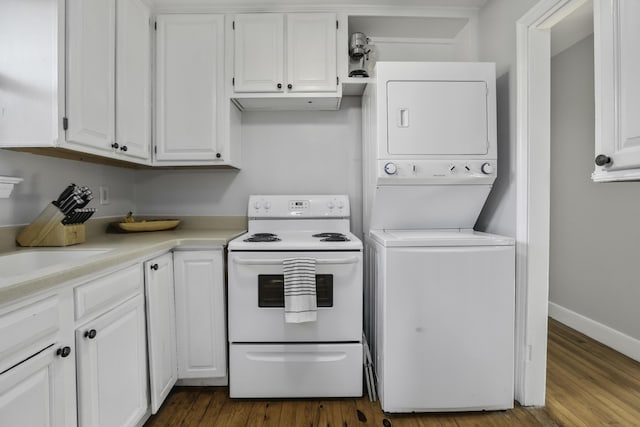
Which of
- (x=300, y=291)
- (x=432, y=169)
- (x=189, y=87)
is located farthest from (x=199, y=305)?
(x=432, y=169)

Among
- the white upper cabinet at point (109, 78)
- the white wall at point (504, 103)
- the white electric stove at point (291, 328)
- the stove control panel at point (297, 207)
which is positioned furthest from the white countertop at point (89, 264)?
the white wall at point (504, 103)

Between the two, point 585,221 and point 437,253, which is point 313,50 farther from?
point 585,221

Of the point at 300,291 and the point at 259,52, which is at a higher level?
the point at 259,52

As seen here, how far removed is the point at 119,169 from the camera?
2.28 meters

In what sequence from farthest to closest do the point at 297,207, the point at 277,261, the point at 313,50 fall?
the point at 297,207
the point at 313,50
the point at 277,261

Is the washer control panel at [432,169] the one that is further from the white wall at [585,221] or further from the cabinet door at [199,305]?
the white wall at [585,221]

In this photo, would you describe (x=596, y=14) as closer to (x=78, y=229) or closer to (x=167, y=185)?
(x=78, y=229)

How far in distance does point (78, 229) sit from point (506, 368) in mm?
2332

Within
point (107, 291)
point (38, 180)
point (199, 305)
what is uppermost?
point (38, 180)

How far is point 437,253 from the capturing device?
161 cm

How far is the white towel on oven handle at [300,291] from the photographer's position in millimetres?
1643

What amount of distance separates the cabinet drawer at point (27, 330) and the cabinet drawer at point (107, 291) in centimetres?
10

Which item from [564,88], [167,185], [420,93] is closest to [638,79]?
[420,93]

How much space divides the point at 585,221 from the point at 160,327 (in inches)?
127
